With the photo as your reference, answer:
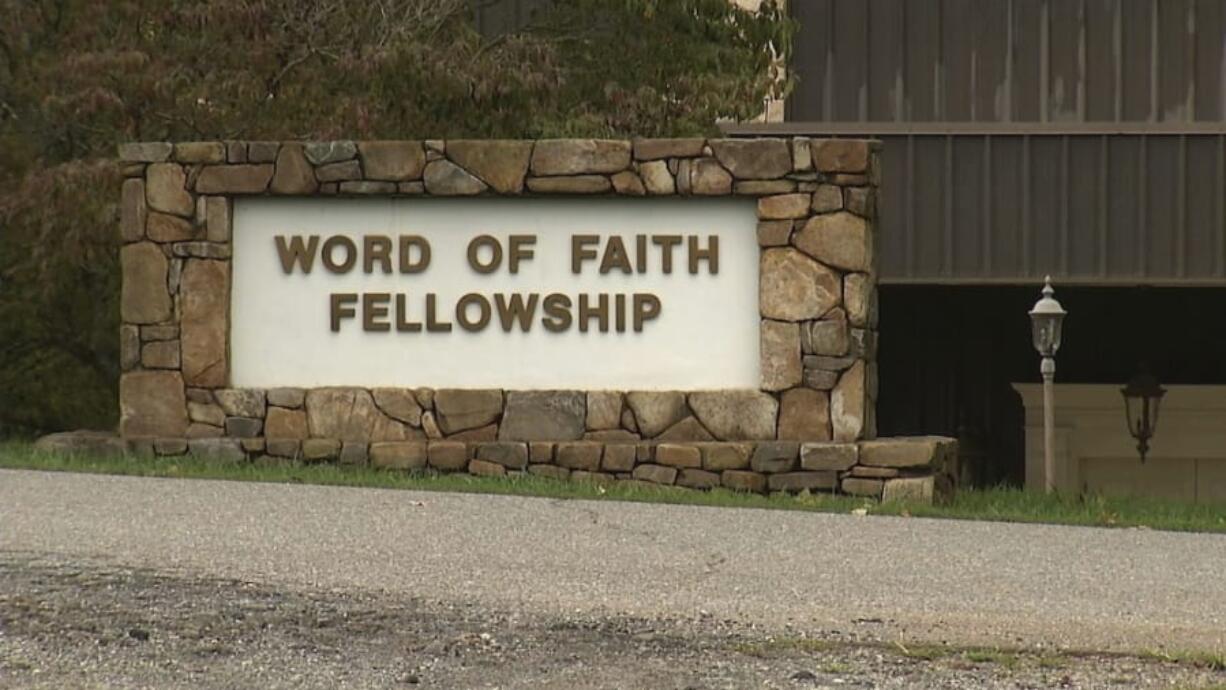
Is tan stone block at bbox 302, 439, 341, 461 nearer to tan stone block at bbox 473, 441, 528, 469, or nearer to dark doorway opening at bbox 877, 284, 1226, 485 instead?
tan stone block at bbox 473, 441, 528, 469

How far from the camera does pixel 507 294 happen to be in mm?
15984

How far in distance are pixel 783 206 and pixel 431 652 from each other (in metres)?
7.59

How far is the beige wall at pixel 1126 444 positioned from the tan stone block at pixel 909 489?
8.17 m

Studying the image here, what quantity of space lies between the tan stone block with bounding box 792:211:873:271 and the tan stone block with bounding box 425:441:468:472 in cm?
286

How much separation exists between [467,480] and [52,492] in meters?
2.96

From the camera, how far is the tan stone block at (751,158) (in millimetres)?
15586

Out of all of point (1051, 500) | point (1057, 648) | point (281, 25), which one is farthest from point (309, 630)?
point (281, 25)

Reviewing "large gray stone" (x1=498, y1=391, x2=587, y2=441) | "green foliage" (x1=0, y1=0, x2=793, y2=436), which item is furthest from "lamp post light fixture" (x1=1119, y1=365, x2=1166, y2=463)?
"large gray stone" (x1=498, y1=391, x2=587, y2=441)

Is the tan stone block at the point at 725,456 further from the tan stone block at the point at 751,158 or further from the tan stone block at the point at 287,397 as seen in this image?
the tan stone block at the point at 287,397

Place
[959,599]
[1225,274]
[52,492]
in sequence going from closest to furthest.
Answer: [959,599] < [52,492] < [1225,274]

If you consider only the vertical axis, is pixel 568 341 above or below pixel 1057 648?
above

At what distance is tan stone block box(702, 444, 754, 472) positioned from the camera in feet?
50.8

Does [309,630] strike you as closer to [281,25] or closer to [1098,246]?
[281,25]

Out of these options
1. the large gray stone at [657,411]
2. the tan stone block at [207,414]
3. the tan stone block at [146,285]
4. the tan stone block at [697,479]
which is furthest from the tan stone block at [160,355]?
the tan stone block at [697,479]
